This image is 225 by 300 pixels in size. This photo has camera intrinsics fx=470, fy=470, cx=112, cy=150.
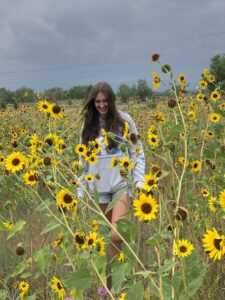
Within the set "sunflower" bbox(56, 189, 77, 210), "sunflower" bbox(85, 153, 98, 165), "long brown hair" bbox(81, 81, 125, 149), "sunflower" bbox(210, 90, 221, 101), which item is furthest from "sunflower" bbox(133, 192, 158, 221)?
"long brown hair" bbox(81, 81, 125, 149)

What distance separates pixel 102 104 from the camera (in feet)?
10.8

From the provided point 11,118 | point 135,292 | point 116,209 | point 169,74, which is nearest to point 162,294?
point 135,292

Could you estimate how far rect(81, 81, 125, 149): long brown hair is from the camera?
3269mm

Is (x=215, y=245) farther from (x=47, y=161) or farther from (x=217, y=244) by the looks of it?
(x=47, y=161)

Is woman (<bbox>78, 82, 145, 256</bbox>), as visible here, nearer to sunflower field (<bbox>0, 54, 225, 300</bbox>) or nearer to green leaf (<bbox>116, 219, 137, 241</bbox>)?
sunflower field (<bbox>0, 54, 225, 300</bbox>)

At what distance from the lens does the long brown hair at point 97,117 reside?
327cm

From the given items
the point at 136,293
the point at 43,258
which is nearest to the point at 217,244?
the point at 136,293

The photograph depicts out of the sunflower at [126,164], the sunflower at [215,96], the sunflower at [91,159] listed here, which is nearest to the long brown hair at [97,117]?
the sunflower at [215,96]

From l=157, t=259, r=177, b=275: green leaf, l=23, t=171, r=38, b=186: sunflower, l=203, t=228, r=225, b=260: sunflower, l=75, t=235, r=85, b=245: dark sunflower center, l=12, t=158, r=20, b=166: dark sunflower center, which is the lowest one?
l=157, t=259, r=177, b=275: green leaf

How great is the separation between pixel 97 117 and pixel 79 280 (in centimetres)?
200

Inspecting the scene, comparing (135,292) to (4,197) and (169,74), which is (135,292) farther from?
(4,197)

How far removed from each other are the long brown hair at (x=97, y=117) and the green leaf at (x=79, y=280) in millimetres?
1774

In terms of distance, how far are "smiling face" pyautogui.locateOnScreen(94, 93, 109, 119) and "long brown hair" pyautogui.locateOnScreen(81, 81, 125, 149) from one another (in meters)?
0.02

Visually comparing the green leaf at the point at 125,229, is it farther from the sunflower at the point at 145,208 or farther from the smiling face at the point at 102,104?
the smiling face at the point at 102,104
